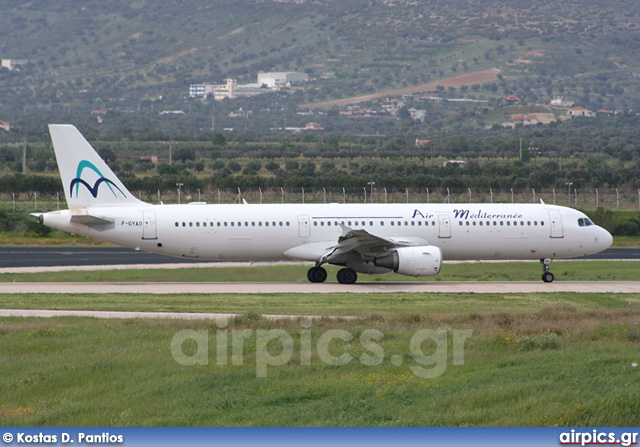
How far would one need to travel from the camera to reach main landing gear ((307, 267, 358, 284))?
37.7m

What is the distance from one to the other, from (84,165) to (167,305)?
10.1 m

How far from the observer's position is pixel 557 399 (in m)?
15.0

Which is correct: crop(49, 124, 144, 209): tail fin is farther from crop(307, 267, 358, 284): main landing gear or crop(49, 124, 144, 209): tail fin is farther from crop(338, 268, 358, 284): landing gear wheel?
crop(338, 268, 358, 284): landing gear wheel

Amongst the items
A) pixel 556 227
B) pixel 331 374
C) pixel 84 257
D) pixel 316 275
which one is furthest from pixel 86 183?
pixel 331 374

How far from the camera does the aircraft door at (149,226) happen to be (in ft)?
121

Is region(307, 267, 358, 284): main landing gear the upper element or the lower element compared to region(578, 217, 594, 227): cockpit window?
lower

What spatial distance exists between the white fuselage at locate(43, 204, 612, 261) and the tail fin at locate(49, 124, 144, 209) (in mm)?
489

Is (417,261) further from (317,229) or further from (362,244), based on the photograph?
(317,229)

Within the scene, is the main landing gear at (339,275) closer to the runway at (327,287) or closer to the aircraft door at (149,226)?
the runway at (327,287)

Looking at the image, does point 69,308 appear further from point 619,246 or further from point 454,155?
point 454,155

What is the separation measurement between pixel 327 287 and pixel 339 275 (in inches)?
64.1

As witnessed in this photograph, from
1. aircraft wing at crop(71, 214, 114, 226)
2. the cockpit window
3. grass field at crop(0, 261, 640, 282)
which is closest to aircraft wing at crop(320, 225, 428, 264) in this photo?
grass field at crop(0, 261, 640, 282)

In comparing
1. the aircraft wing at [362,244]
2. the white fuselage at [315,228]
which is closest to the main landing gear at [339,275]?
the aircraft wing at [362,244]

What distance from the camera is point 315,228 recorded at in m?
37.7
